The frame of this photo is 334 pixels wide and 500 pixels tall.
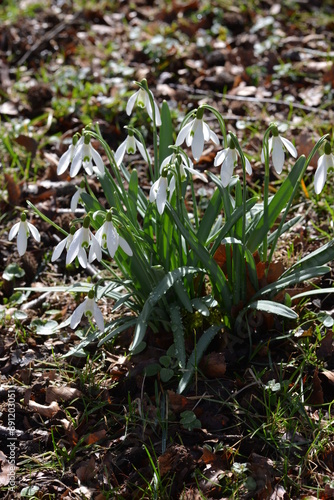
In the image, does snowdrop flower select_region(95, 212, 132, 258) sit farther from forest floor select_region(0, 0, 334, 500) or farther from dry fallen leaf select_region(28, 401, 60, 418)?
dry fallen leaf select_region(28, 401, 60, 418)

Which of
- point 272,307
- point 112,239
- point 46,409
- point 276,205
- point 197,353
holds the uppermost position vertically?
point 112,239

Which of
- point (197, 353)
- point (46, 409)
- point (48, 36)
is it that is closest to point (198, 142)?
point (197, 353)

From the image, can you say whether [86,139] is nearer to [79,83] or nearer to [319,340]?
[319,340]

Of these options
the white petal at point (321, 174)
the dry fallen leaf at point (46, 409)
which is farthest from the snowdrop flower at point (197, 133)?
the dry fallen leaf at point (46, 409)

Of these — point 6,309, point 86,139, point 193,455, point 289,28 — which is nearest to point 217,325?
point 193,455

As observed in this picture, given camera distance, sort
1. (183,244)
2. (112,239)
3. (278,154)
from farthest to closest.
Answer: (183,244)
(278,154)
(112,239)

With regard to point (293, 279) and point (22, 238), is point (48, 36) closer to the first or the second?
point (22, 238)

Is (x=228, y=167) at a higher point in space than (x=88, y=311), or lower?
higher

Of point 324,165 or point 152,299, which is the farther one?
point 152,299

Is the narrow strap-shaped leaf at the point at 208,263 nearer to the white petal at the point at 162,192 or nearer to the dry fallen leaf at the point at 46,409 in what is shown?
the white petal at the point at 162,192
